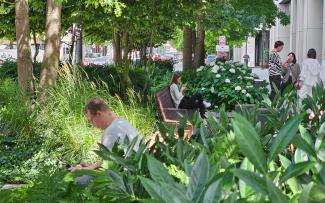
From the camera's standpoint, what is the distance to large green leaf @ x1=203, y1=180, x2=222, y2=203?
1.48 m

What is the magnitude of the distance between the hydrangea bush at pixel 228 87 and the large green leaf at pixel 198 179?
11498mm

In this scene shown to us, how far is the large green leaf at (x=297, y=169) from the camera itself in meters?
1.59

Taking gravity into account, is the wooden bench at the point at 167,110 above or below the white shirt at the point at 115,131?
below

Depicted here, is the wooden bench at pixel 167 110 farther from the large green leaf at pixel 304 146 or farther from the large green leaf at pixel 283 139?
the large green leaf at pixel 283 139

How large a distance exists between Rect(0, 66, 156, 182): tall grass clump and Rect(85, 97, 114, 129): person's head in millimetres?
2026

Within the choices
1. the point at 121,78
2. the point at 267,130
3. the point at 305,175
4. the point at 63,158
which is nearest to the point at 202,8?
the point at 121,78

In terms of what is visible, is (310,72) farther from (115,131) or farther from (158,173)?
(158,173)

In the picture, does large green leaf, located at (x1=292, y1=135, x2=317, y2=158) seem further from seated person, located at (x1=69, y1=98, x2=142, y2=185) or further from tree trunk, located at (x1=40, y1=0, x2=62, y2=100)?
tree trunk, located at (x1=40, y1=0, x2=62, y2=100)

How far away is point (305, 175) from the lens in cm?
184

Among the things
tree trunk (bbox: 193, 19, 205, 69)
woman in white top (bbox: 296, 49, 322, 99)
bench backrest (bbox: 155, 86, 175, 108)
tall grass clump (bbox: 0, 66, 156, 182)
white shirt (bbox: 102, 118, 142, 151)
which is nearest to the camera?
white shirt (bbox: 102, 118, 142, 151)

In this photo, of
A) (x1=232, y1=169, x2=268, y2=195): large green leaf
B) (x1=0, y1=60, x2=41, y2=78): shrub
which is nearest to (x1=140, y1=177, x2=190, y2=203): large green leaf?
(x1=232, y1=169, x2=268, y2=195): large green leaf

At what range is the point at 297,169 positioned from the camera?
1608 millimetres

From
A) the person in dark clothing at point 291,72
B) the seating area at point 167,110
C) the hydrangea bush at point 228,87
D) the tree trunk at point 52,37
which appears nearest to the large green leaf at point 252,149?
the seating area at point 167,110

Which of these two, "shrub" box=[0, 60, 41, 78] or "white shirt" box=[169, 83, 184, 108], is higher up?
"shrub" box=[0, 60, 41, 78]
